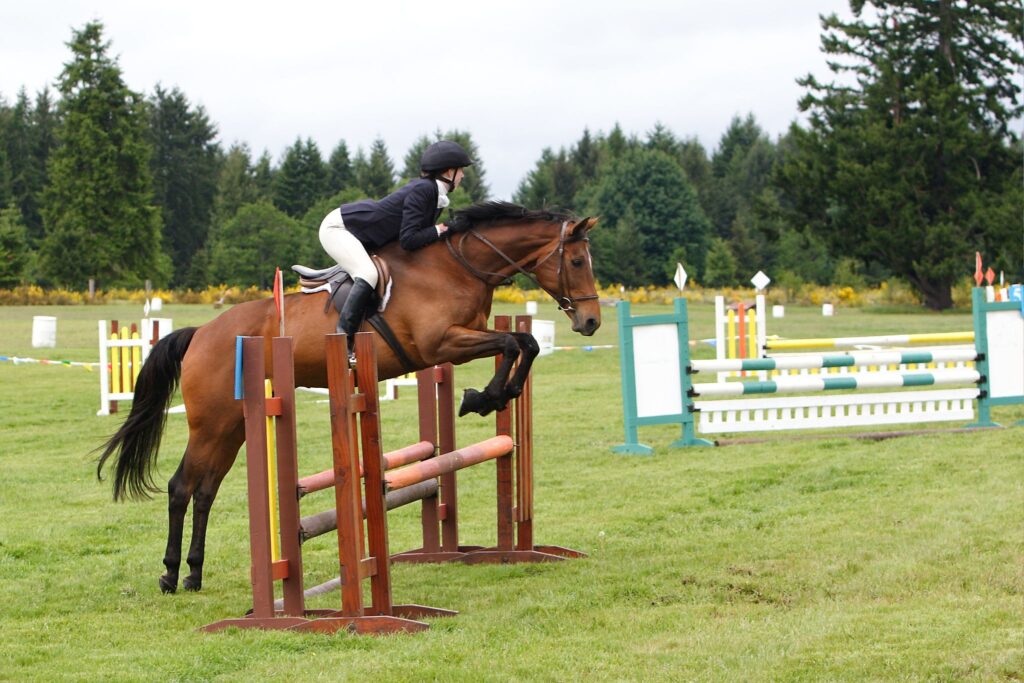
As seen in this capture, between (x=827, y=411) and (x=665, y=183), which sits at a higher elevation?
(x=665, y=183)

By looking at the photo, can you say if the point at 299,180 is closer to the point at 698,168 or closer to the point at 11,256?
the point at 11,256

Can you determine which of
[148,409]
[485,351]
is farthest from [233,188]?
[485,351]

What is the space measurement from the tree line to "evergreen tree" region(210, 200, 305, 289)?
0.09m

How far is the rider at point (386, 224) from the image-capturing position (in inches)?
219

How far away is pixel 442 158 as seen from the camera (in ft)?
18.7

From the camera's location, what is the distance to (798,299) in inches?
1768

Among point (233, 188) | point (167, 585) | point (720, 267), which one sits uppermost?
point (233, 188)

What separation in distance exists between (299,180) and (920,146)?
34814mm

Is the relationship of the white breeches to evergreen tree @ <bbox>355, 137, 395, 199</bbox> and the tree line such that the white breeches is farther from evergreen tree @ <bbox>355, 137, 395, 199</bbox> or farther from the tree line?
evergreen tree @ <bbox>355, 137, 395, 199</bbox>

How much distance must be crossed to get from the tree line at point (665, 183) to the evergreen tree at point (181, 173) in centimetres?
13

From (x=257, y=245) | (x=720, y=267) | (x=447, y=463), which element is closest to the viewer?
(x=447, y=463)

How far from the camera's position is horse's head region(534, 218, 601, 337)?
18.6 feet

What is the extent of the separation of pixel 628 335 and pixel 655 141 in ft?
236

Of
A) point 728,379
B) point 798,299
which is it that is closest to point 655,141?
point 798,299
